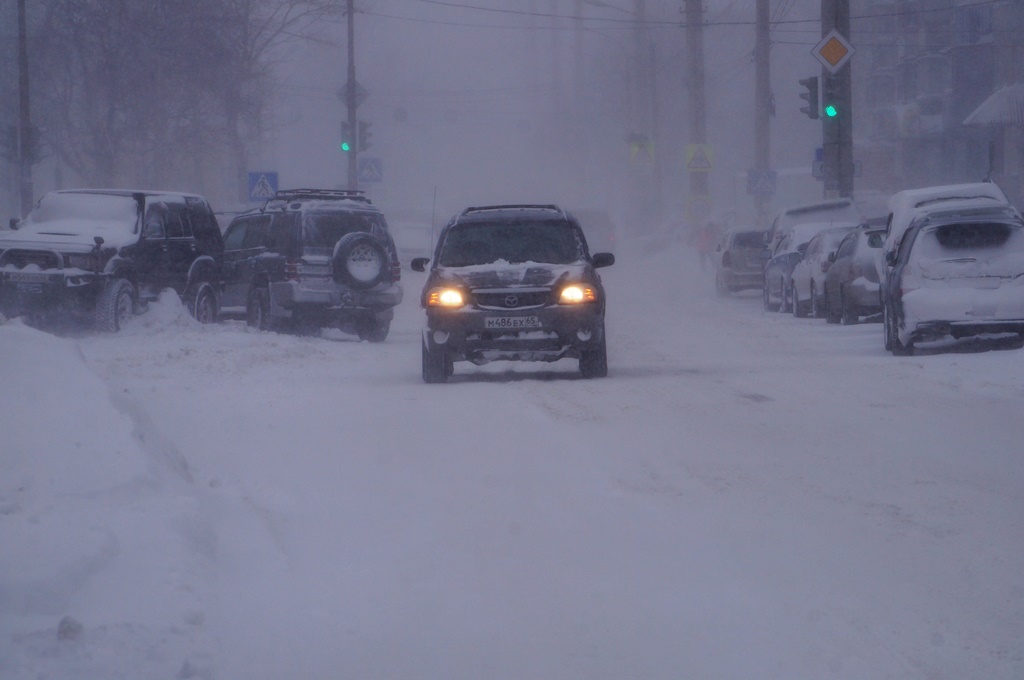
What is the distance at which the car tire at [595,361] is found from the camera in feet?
42.0

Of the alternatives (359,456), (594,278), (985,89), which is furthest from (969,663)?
(985,89)

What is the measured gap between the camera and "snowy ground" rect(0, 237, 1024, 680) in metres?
4.92

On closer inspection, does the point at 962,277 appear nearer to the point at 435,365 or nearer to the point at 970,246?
the point at 970,246

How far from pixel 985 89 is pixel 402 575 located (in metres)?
59.0

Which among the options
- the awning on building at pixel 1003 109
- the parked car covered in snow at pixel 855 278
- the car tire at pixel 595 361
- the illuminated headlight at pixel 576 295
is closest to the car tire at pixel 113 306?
the car tire at pixel 595 361

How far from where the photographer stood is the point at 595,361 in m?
12.9

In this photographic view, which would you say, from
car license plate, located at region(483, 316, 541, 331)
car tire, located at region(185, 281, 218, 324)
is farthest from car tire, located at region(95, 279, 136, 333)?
car license plate, located at region(483, 316, 541, 331)

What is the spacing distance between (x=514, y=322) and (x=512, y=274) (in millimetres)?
472

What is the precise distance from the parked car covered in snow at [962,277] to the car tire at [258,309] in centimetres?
890

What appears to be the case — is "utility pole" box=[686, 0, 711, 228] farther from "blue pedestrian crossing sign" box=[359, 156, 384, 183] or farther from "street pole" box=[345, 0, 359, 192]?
"street pole" box=[345, 0, 359, 192]

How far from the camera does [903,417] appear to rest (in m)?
10.2


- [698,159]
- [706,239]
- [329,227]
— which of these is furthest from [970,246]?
[706,239]

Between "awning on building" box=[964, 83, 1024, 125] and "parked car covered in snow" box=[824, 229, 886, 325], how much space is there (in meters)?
33.4

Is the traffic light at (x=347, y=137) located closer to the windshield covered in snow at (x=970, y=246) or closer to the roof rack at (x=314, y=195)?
the roof rack at (x=314, y=195)
